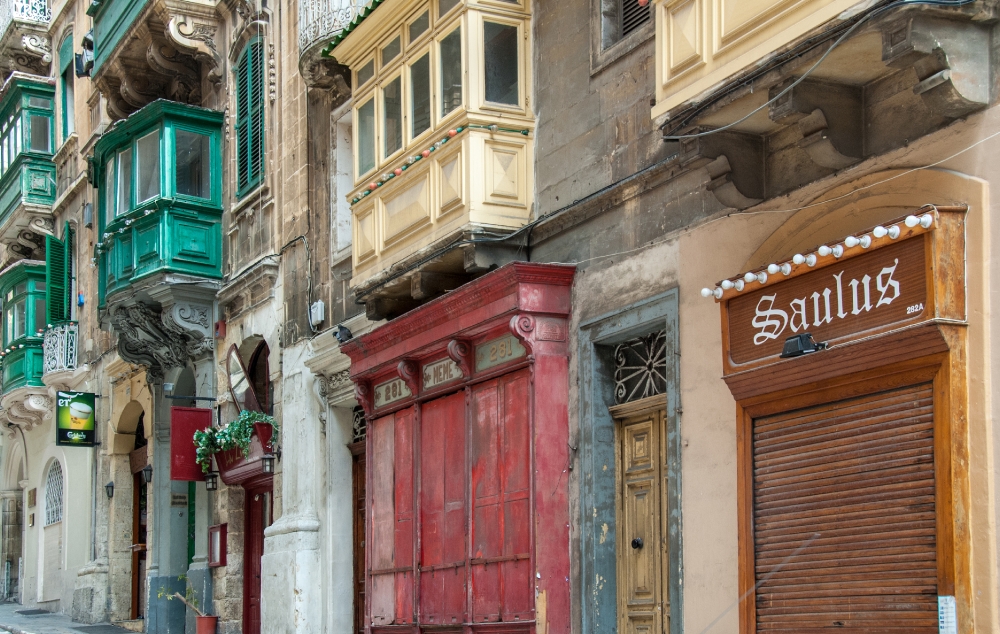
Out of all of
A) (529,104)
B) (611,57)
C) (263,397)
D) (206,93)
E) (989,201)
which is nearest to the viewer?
(989,201)

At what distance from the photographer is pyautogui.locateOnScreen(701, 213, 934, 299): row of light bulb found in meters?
7.65

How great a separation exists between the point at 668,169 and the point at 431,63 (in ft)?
11.1

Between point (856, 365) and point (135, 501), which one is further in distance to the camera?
point (135, 501)

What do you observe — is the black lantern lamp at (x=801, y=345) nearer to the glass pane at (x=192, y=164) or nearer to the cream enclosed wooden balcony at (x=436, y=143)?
the cream enclosed wooden balcony at (x=436, y=143)

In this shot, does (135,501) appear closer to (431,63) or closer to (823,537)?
(431,63)

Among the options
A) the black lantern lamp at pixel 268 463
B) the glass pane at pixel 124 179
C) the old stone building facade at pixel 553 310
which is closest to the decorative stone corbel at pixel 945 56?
the old stone building facade at pixel 553 310

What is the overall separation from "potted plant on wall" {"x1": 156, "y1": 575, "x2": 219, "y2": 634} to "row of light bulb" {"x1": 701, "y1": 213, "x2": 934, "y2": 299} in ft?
37.1

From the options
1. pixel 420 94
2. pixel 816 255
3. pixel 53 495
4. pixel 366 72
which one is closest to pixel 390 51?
pixel 366 72

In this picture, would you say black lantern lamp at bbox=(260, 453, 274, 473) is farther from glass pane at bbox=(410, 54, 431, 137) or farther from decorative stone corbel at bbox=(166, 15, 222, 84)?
decorative stone corbel at bbox=(166, 15, 222, 84)

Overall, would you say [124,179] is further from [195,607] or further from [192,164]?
[195,607]

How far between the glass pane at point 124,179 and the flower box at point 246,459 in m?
4.35

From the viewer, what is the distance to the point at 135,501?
23547 millimetres

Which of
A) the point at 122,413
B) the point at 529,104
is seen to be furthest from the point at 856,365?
the point at 122,413

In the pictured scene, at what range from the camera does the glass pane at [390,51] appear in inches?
544
